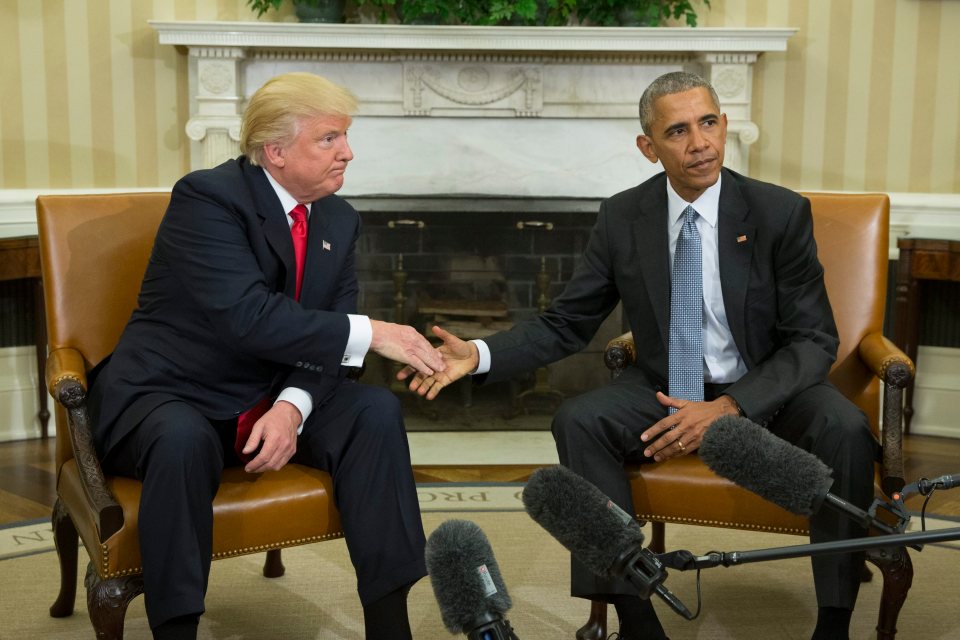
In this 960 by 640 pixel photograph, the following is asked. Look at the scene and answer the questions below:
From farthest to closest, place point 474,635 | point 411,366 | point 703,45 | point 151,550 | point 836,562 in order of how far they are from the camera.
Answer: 1. point 703,45
2. point 411,366
3. point 836,562
4. point 151,550
5. point 474,635

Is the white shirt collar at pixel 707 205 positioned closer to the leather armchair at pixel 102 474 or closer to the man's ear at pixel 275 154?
the man's ear at pixel 275 154

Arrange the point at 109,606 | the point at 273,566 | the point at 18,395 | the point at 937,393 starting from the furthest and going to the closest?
the point at 937,393
the point at 18,395
the point at 273,566
the point at 109,606

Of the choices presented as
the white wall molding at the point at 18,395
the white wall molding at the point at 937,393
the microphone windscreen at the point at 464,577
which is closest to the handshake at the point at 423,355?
the microphone windscreen at the point at 464,577

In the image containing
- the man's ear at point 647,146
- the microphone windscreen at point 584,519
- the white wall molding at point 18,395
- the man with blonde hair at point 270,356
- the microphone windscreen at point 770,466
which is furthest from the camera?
the white wall molding at point 18,395

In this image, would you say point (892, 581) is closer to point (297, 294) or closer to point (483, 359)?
point (483, 359)

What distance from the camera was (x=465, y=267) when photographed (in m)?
4.79

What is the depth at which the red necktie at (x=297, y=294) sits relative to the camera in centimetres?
240

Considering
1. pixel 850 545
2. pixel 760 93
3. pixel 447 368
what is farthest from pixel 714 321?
pixel 760 93

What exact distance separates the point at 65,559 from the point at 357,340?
976mm

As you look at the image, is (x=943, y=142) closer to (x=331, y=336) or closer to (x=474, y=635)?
(x=331, y=336)

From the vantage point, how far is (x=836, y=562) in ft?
7.42

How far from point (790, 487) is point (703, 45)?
12.2 ft

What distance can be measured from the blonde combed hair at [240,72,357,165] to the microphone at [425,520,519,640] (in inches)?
53.4

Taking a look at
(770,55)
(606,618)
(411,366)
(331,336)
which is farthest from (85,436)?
(770,55)
